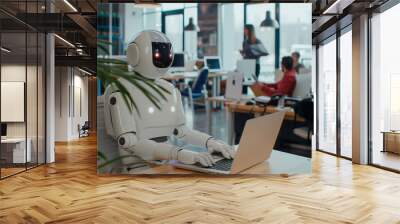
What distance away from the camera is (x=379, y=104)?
7457 millimetres

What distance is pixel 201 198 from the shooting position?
491cm

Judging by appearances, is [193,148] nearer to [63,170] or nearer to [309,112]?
[309,112]

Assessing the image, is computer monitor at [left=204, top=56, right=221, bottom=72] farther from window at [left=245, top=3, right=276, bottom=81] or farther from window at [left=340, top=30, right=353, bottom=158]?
window at [left=340, top=30, right=353, bottom=158]

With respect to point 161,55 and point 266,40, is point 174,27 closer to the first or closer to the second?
point 161,55

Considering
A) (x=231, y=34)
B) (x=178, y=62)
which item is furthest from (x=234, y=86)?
(x=178, y=62)

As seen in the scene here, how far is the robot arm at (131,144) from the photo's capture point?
19.9 feet

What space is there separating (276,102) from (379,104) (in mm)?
2473

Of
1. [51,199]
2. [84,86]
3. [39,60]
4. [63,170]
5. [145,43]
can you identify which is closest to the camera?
[51,199]

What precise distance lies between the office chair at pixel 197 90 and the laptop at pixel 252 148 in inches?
29.9

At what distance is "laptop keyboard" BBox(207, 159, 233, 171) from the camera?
6262 millimetres

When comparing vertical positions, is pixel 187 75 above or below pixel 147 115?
above

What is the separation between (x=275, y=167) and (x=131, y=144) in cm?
222

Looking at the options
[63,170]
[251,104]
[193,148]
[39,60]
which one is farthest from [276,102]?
[39,60]

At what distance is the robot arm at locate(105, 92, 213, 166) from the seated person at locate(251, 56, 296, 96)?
130 centimetres
